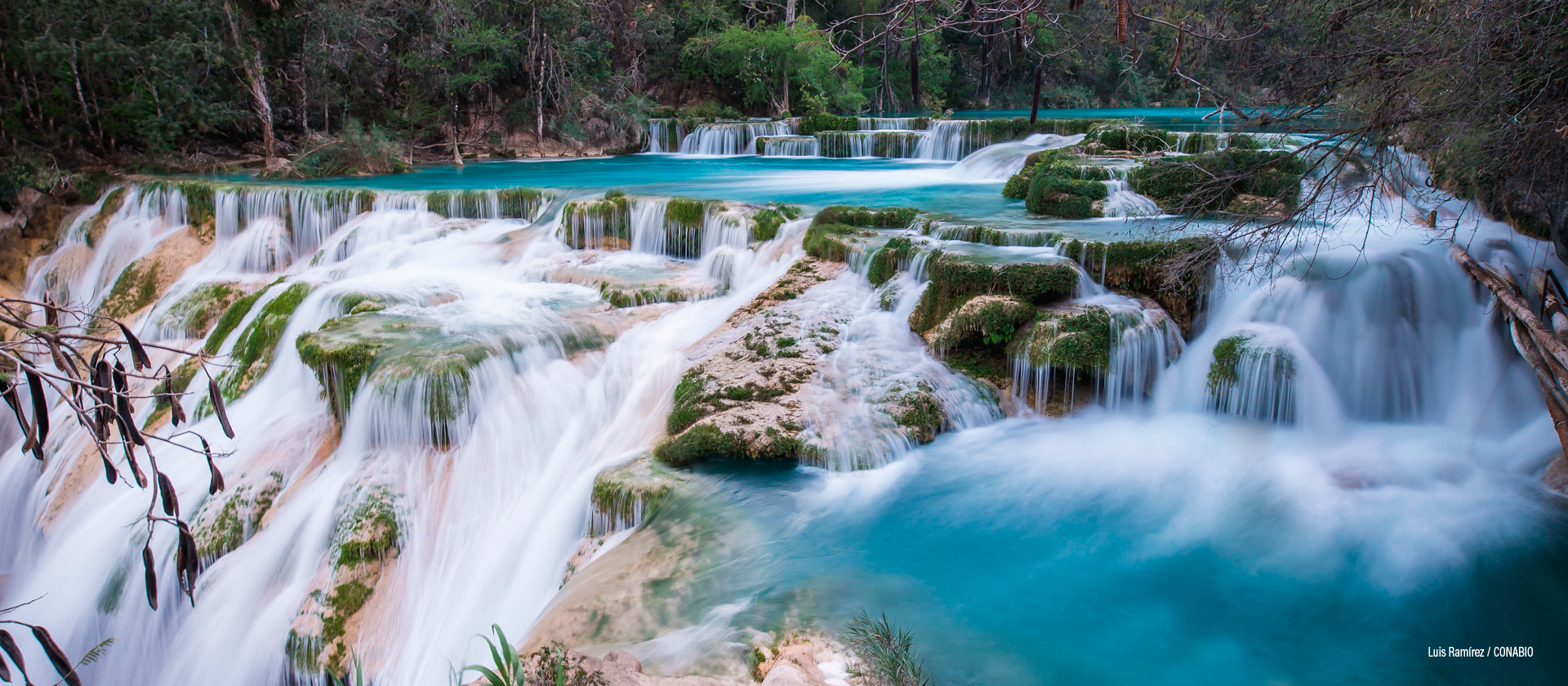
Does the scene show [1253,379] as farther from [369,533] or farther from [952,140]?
[952,140]

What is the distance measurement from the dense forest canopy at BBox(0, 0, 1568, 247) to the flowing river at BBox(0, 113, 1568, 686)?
119 centimetres

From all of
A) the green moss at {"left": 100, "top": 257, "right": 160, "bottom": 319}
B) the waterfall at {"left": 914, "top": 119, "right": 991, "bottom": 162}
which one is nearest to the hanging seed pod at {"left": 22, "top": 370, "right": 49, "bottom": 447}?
the green moss at {"left": 100, "top": 257, "right": 160, "bottom": 319}

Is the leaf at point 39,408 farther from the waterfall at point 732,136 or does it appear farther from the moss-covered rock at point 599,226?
the waterfall at point 732,136

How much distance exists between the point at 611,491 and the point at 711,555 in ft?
3.72

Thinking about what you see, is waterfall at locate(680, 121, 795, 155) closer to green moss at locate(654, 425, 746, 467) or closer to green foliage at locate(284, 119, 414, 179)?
green foliage at locate(284, 119, 414, 179)

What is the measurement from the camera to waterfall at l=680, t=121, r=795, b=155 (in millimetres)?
22047

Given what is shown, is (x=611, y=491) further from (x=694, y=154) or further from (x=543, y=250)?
(x=694, y=154)

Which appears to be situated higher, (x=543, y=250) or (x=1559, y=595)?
(x=543, y=250)

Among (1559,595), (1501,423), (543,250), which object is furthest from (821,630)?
(543,250)

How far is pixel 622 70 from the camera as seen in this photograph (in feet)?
86.8

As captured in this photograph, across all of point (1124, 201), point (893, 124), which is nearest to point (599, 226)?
point (1124, 201)

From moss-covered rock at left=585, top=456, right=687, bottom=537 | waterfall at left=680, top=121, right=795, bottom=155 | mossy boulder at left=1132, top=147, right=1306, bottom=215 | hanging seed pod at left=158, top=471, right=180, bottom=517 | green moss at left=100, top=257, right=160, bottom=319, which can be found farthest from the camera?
waterfall at left=680, top=121, right=795, bottom=155

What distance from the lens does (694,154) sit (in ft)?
73.2

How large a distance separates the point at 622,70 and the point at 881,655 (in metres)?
25.1
